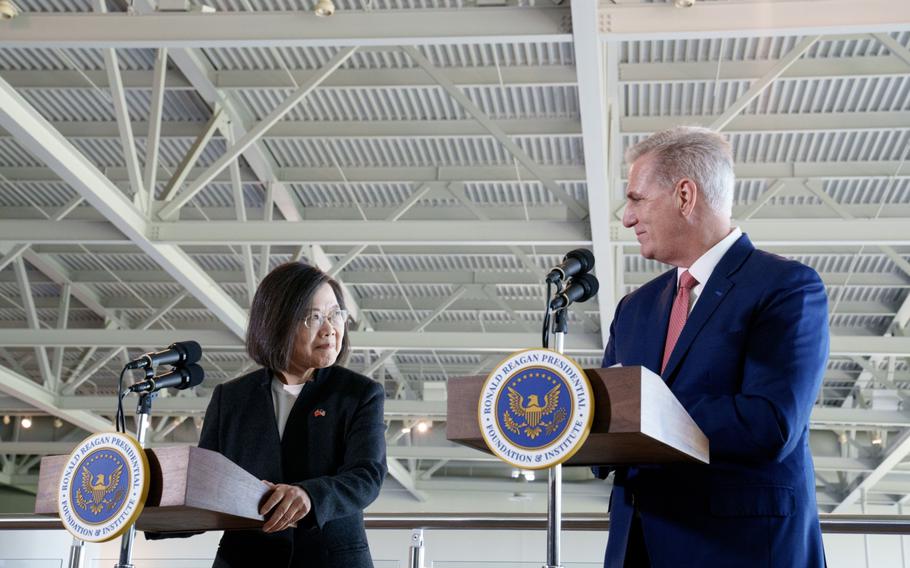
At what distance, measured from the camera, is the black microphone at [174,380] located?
2.93 m

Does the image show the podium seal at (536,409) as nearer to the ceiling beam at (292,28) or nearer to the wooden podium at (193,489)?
the wooden podium at (193,489)

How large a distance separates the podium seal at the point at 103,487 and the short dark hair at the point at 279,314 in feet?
2.23

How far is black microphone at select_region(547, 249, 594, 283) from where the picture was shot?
2.40 meters

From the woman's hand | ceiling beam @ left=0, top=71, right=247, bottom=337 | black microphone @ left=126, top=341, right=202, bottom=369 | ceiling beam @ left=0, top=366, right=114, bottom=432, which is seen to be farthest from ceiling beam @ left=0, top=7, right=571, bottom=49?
ceiling beam @ left=0, top=366, right=114, bottom=432

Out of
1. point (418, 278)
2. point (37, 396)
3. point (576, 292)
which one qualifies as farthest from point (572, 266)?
point (37, 396)

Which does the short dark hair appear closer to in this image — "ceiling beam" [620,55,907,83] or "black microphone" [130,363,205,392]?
"black microphone" [130,363,205,392]

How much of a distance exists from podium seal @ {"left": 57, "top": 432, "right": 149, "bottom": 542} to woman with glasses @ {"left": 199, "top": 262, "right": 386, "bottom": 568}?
0.46m

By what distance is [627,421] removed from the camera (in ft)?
6.12

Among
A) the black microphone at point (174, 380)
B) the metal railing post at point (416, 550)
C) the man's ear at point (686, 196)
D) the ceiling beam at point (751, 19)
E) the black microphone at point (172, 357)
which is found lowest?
the metal railing post at point (416, 550)

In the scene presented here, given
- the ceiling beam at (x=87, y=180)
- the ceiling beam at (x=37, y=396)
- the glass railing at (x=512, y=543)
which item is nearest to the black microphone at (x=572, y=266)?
the glass railing at (x=512, y=543)

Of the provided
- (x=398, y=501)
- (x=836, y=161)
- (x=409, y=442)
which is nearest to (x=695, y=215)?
(x=836, y=161)

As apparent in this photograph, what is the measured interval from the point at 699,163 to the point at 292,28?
4.77 meters

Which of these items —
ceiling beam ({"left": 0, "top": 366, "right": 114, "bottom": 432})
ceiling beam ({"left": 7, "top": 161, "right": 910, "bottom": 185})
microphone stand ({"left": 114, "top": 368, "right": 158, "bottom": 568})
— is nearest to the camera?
microphone stand ({"left": 114, "top": 368, "right": 158, "bottom": 568})

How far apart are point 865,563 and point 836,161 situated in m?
8.59
